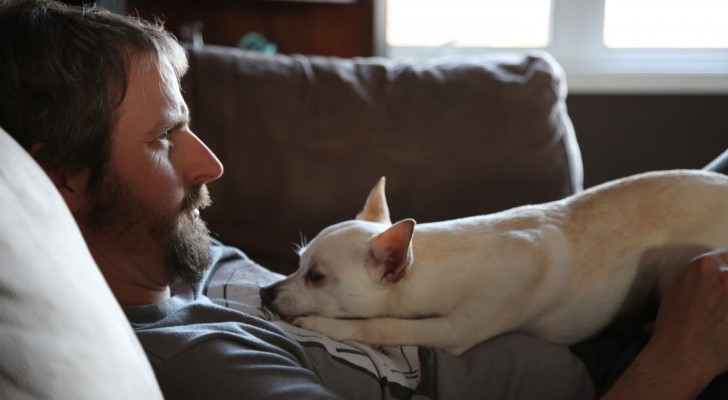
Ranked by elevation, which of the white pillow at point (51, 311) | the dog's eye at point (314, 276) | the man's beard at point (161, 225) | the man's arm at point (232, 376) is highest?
the white pillow at point (51, 311)

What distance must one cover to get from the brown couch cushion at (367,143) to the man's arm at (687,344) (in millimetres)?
817

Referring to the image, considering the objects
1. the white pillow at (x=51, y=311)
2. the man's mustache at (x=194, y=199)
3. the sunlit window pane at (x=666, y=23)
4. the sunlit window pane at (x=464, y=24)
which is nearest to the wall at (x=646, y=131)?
the sunlit window pane at (x=666, y=23)

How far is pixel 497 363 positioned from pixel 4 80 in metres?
0.87

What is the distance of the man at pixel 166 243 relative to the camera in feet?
3.40

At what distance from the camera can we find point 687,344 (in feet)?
3.67

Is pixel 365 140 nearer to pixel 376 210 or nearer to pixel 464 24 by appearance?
pixel 376 210

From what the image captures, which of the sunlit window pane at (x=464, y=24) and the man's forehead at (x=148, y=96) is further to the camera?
the sunlit window pane at (x=464, y=24)

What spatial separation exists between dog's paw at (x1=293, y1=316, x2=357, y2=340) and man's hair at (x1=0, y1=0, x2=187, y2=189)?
0.42 m

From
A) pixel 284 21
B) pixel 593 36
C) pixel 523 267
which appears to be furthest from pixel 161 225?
pixel 593 36

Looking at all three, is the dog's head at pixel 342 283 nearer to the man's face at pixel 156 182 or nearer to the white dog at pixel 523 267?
the white dog at pixel 523 267

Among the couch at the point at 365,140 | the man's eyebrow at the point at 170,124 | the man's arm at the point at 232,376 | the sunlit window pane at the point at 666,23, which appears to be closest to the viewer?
the man's arm at the point at 232,376

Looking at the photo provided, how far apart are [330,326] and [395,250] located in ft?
0.57

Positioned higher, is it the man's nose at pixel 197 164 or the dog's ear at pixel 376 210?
the man's nose at pixel 197 164

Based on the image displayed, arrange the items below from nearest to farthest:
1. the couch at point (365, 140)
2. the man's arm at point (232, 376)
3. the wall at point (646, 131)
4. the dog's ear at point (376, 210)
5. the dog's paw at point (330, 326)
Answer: the man's arm at point (232, 376)
the dog's paw at point (330, 326)
the dog's ear at point (376, 210)
the couch at point (365, 140)
the wall at point (646, 131)
